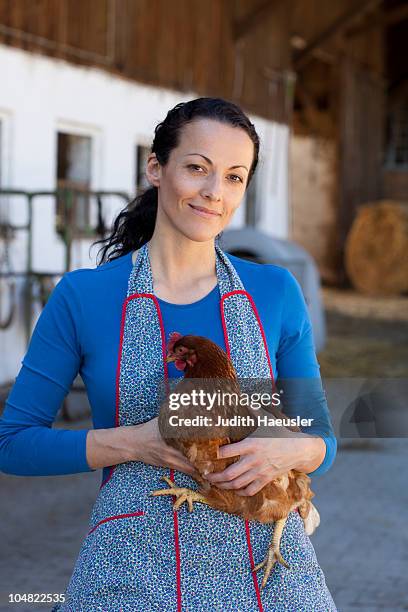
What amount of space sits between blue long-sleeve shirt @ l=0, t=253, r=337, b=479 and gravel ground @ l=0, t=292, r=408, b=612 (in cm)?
254

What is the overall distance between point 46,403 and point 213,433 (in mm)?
345

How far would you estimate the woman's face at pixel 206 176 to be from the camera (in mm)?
1887

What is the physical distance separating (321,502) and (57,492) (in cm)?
154

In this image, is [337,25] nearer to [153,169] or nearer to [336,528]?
[336,528]

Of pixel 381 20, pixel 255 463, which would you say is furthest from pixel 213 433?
pixel 381 20

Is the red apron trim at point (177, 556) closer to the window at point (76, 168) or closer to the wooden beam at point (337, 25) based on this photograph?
the window at point (76, 168)

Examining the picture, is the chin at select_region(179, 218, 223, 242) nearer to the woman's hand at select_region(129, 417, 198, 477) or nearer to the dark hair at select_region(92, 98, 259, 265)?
the dark hair at select_region(92, 98, 259, 265)

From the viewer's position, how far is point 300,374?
196cm

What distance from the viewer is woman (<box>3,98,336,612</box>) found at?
1.79 metres

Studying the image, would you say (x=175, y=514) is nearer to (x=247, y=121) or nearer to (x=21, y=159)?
(x=247, y=121)

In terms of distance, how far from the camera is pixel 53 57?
911 centimetres

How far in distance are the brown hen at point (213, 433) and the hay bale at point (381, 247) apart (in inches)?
723

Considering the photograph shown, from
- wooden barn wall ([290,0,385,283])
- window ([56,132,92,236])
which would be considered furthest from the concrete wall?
wooden barn wall ([290,0,385,283])

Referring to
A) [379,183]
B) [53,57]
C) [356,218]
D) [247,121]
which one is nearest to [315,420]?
[247,121]
